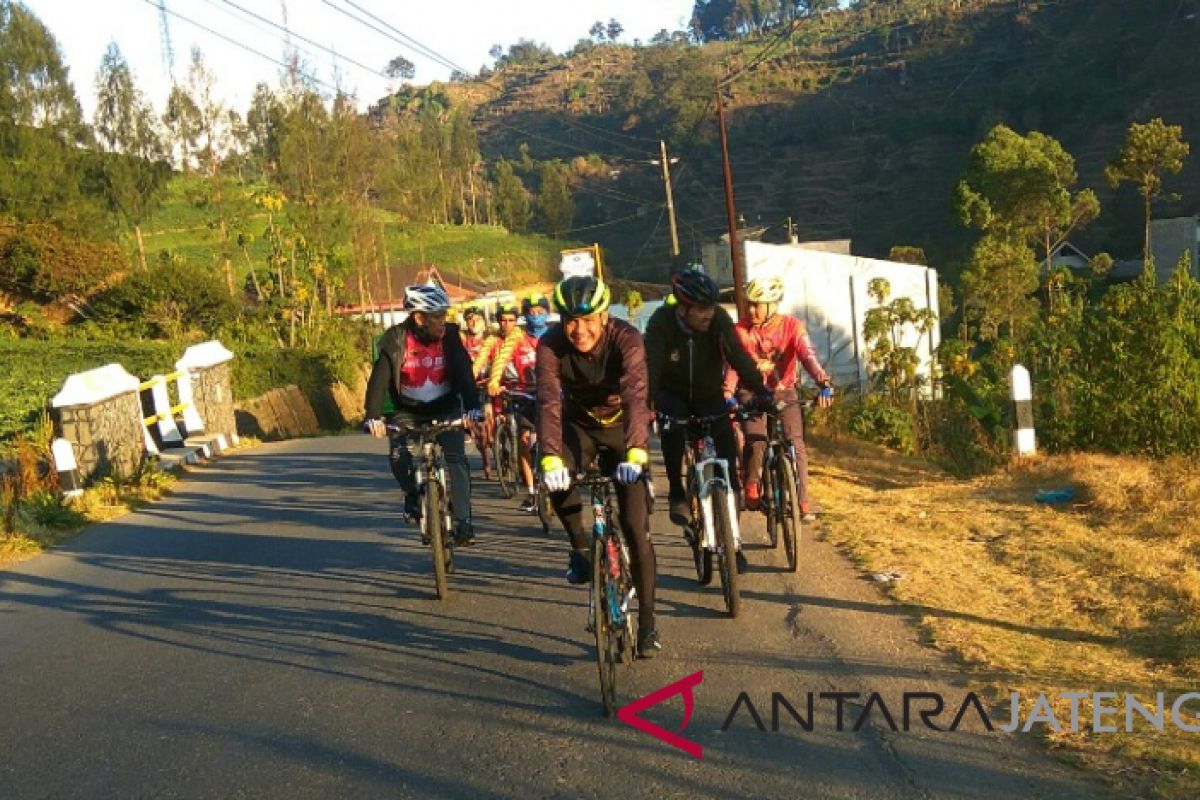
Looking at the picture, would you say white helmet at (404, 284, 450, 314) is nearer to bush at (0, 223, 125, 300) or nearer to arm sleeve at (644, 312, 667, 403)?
arm sleeve at (644, 312, 667, 403)

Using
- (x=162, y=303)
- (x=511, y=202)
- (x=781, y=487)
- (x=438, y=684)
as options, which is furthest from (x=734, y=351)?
(x=511, y=202)

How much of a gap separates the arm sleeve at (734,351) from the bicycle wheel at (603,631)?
1.89m

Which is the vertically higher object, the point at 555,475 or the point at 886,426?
the point at 555,475

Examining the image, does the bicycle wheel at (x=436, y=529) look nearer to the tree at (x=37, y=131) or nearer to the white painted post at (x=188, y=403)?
the white painted post at (x=188, y=403)

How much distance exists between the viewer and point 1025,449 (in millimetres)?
12547

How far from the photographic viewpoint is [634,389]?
230 inches

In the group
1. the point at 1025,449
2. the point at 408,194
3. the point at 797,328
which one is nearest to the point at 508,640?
the point at 797,328

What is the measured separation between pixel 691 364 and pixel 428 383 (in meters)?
2.09

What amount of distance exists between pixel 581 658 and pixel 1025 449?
7.66 metres

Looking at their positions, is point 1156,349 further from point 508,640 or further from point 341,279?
point 341,279

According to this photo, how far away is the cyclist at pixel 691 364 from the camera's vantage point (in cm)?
701

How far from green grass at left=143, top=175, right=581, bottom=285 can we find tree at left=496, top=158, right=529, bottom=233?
2703mm

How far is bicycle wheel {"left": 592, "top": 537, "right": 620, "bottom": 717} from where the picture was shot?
532cm

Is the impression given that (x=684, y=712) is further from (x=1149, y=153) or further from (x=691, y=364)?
(x=1149, y=153)
